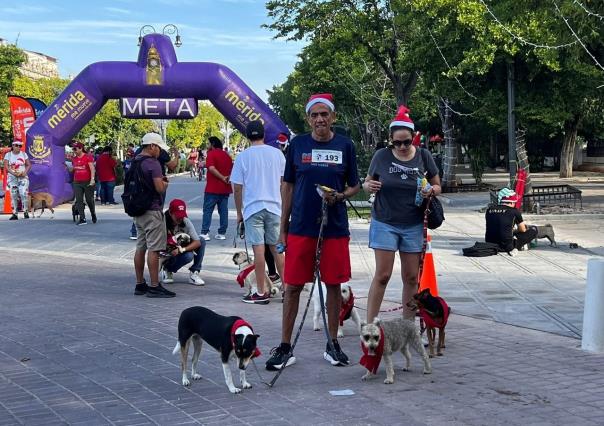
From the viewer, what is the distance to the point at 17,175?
20.1 meters

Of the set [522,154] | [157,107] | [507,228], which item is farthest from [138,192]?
[522,154]

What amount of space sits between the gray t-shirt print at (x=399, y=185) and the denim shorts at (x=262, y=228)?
2582 mm

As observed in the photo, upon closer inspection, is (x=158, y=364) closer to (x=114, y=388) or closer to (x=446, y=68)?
(x=114, y=388)

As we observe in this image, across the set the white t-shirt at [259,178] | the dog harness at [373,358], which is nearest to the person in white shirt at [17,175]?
the white t-shirt at [259,178]

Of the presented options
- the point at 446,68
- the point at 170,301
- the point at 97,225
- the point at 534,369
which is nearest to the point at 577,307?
the point at 534,369

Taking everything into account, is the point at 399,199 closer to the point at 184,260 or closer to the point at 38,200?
the point at 184,260

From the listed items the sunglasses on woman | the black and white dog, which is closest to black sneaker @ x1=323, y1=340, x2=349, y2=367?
the black and white dog

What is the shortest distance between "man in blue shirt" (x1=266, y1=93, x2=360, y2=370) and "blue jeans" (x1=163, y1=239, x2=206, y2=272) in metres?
4.16

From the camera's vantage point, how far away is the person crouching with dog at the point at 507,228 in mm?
12805

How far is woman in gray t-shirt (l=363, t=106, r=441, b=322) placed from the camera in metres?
6.43

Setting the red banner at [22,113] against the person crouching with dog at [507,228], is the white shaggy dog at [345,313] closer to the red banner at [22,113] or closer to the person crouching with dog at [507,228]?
the person crouching with dog at [507,228]

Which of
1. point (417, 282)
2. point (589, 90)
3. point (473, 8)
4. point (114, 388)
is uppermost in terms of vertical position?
point (473, 8)

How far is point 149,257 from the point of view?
9477 millimetres

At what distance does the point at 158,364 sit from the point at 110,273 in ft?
17.8
